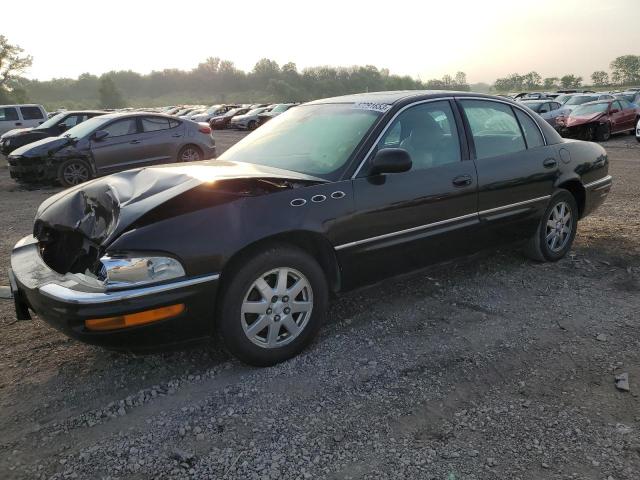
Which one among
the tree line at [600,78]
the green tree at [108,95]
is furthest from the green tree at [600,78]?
the green tree at [108,95]

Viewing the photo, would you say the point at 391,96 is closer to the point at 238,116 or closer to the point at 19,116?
the point at 19,116

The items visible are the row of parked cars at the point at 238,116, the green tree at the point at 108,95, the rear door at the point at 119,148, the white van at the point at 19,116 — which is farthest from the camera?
the green tree at the point at 108,95

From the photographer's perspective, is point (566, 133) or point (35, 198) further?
point (566, 133)

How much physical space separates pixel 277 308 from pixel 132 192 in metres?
1.15

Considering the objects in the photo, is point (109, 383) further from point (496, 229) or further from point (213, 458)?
point (496, 229)

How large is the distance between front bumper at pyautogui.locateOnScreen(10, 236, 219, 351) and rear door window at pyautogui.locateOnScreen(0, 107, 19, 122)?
63.0ft

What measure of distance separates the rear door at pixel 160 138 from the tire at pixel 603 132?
13.2 m

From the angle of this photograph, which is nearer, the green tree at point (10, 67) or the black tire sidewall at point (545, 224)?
the black tire sidewall at point (545, 224)

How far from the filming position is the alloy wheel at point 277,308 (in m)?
3.01

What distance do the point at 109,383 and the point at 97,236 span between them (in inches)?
34.7

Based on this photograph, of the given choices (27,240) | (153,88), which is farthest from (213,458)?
(153,88)

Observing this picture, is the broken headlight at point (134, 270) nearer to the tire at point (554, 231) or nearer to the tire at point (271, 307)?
the tire at point (271, 307)

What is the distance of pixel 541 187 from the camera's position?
452 cm

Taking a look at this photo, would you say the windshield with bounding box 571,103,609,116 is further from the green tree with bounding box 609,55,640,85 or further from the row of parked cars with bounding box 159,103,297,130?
the green tree with bounding box 609,55,640,85
